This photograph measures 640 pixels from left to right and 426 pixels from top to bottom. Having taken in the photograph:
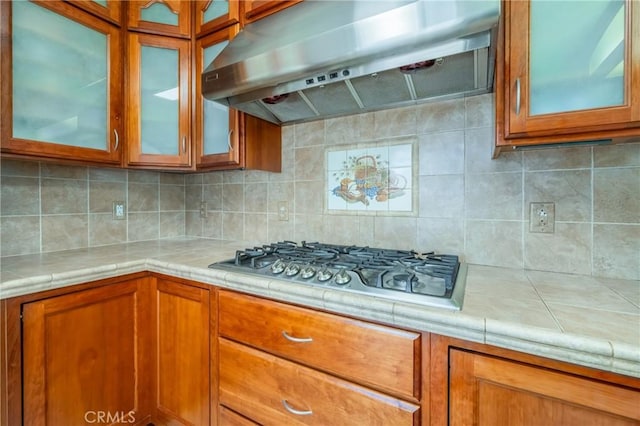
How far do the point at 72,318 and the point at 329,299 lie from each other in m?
1.02

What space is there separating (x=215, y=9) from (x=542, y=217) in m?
1.78

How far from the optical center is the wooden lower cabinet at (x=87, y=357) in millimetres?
1044

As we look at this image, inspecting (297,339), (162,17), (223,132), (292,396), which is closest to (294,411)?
(292,396)

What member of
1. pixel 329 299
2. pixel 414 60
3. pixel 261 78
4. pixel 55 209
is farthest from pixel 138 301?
pixel 414 60

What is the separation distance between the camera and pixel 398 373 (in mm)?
781

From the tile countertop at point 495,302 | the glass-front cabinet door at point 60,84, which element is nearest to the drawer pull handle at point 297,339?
the tile countertop at point 495,302

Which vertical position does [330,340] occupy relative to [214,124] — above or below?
below

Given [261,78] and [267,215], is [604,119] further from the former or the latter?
[267,215]

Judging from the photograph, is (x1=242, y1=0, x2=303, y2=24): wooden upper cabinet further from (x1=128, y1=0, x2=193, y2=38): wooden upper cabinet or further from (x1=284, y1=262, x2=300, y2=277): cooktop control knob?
(x1=284, y1=262, x2=300, y2=277): cooktop control knob

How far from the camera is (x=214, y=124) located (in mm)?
1567

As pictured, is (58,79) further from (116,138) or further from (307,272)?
(307,272)

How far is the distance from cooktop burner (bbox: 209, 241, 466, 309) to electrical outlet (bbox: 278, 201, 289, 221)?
37cm

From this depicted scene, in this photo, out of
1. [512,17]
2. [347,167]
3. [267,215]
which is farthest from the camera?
[267,215]

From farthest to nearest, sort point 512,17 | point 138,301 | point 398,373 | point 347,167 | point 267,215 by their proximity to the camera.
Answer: point 267,215
point 347,167
point 138,301
point 512,17
point 398,373
